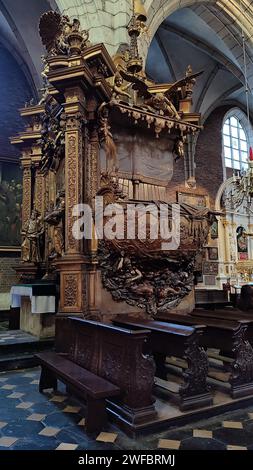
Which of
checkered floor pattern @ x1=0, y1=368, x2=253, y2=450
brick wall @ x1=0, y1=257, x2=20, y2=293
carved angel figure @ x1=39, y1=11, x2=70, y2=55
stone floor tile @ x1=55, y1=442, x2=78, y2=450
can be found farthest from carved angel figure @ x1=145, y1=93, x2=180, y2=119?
brick wall @ x1=0, y1=257, x2=20, y2=293

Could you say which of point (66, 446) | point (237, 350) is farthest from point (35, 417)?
point (237, 350)

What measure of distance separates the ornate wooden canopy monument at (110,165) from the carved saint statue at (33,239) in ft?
3.11

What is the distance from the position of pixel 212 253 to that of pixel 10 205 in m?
8.80

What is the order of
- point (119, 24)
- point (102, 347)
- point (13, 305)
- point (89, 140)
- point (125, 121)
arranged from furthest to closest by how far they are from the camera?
1. point (119, 24)
2. point (13, 305)
3. point (125, 121)
4. point (89, 140)
5. point (102, 347)

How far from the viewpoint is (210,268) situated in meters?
14.8

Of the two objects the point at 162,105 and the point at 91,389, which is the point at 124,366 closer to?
the point at 91,389

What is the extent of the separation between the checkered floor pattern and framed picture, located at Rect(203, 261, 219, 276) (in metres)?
11.9

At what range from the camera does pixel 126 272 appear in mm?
4566

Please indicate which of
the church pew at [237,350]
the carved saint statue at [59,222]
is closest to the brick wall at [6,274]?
the carved saint statue at [59,222]
